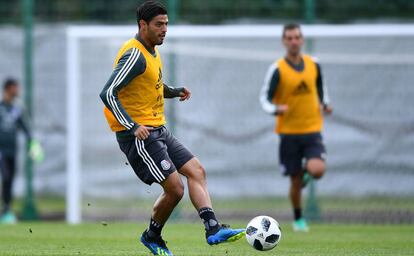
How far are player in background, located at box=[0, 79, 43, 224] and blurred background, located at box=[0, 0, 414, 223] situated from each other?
65.3 inches

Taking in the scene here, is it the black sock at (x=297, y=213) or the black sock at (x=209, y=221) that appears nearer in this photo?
the black sock at (x=209, y=221)

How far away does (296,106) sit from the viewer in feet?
42.3

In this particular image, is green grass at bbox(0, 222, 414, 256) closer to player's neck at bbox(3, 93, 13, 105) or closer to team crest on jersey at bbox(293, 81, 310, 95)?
team crest on jersey at bbox(293, 81, 310, 95)

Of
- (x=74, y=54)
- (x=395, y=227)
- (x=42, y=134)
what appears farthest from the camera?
(x=42, y=134)

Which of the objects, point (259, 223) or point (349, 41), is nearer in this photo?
point (259, 223)

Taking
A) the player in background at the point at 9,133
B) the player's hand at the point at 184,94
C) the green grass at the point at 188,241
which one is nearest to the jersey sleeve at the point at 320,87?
the green grass at the point at 188,241

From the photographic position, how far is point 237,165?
15516 mm

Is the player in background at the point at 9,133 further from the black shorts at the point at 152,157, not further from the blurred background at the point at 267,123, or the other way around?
the black shorts at the point at 152,157

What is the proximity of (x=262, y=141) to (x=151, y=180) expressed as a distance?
7.22m

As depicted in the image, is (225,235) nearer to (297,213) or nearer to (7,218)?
(297,213)

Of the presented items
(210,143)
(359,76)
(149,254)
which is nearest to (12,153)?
(210,143)

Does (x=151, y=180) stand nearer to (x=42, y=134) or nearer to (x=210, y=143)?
(x=210, y=143)

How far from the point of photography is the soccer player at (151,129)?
8.29 m

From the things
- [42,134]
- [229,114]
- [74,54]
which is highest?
[74,54]
